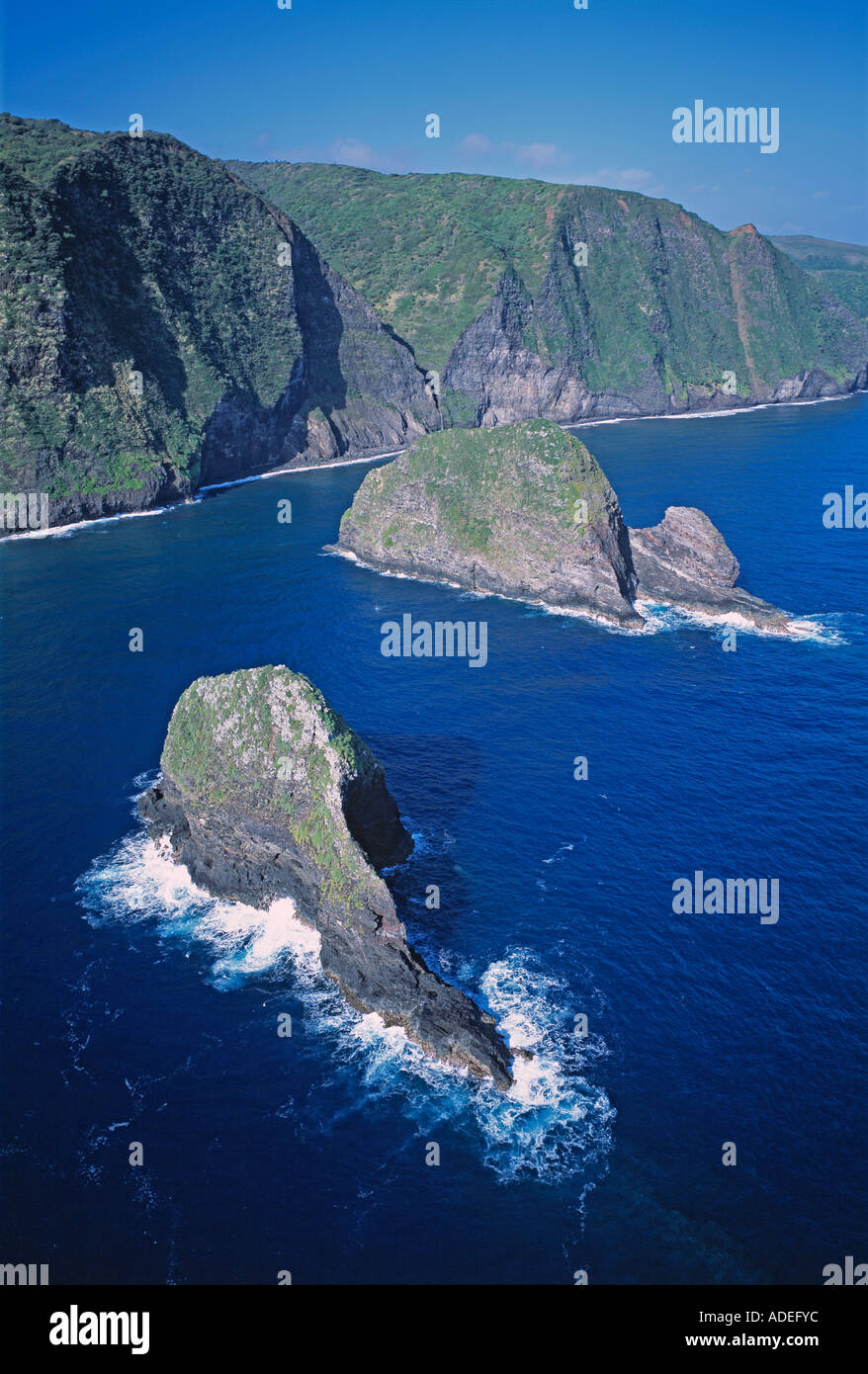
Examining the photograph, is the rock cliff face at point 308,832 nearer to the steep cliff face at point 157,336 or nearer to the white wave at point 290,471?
the steep cliff face at point 157,336

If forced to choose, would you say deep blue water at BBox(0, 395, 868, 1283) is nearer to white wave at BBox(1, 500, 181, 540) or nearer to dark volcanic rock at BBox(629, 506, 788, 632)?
dark volcanic rock at BBox(629, 506, 788, 632)

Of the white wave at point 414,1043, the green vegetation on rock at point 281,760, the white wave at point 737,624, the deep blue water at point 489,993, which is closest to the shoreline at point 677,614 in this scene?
the white wave at point 737,624

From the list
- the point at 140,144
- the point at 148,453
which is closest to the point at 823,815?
the point at 148,453

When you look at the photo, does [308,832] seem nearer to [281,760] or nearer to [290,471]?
[281,760]

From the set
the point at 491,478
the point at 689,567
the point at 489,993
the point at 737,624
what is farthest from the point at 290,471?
the point at 489,993

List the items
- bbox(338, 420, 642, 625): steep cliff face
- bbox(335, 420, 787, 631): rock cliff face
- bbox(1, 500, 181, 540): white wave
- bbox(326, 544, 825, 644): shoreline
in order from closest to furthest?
bbox(326, 544, 825, 644): shoreline
bbox(335, 420, 787, 631): rock cliff face
bbox(338, 420, 642, 625): steep cliff face
bbox(1, 500, 181, 540): white wave

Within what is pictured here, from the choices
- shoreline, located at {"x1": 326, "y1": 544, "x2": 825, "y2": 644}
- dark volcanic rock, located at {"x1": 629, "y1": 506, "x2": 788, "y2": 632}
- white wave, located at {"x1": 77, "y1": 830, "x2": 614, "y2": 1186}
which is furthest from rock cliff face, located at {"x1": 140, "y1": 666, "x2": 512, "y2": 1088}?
dark volcanic rock, located at {"x1": 629, "y1": 506, "x2": 788, "y2": 632}
